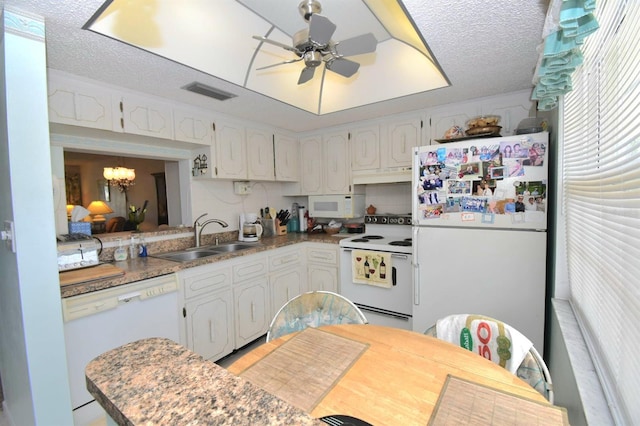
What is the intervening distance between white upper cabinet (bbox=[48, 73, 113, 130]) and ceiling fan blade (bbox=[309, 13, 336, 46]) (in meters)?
1.62

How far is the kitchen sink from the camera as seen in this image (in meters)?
2.51

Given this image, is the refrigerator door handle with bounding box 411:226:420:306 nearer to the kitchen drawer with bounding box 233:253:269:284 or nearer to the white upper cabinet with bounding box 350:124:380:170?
the white upper cabinet with bounding box 350:124:380:170

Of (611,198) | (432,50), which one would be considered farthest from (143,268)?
(611,198)

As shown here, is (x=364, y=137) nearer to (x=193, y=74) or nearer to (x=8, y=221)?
(x=193, y=74)

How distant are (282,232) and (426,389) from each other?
9.09ft

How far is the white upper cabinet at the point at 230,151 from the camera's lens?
2.72m

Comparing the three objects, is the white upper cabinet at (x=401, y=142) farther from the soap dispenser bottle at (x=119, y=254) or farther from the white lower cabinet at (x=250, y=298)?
the soap dispenser bottle at (x=119, y=254)

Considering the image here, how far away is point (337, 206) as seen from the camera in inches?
132

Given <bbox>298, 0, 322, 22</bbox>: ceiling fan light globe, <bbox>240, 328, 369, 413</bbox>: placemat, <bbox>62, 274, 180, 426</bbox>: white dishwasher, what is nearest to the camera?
<bbox>240, 328, 369, 413</bbox>: placemat

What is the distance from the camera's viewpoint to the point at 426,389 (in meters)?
0.88

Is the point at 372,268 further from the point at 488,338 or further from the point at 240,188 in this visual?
the point at 240,188

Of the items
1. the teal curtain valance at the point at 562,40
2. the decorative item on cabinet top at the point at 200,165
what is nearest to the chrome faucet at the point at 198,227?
the decorative item on cabinet top at the point at 200,165

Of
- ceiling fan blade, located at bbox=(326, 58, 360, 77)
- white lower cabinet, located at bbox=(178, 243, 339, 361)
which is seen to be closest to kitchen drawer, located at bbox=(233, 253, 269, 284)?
white lower cabinet, located at bbox=(178, 243, 339, 361)

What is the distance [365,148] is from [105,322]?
2657 millimetres
